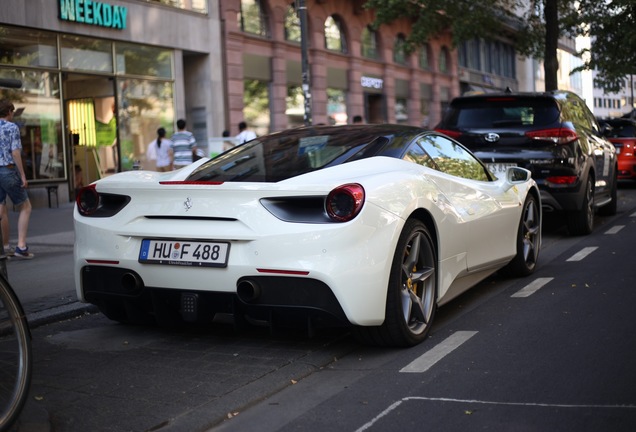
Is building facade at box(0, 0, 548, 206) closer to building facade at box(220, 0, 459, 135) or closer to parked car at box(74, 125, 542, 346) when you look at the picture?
building facade at box(220, 0, 459, 135)

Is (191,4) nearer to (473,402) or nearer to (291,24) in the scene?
(291,24)

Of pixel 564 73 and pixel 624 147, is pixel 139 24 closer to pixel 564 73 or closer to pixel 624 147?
pixel 624 147

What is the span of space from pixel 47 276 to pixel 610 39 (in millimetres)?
25585

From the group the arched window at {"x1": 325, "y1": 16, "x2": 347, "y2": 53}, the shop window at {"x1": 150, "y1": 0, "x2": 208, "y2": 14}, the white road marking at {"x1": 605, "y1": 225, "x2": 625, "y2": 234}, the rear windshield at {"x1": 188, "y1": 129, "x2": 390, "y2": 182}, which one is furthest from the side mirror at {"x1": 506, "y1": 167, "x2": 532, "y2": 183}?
the arched window at {"x1": 325, "y1": 16, "x2": 347, "y2": 53}

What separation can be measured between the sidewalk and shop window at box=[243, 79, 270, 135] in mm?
12441

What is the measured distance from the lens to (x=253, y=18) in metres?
27.2

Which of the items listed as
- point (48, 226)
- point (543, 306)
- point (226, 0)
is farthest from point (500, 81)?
point (543, 306)

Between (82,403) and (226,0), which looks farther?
(226,0)

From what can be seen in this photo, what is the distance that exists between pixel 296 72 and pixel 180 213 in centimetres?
2445

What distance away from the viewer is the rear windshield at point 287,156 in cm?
552

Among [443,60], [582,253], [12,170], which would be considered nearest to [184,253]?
[582,253]

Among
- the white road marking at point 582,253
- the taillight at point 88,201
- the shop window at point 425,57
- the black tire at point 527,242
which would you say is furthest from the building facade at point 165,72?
the taillight at point 88,201

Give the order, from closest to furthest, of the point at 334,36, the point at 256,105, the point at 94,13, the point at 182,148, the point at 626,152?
1. the point at 182,148
2. the point at 626,152
3. the point at 94,13
4. the point at 256,105
5. the point at 334,36

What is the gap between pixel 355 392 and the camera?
4.50m
